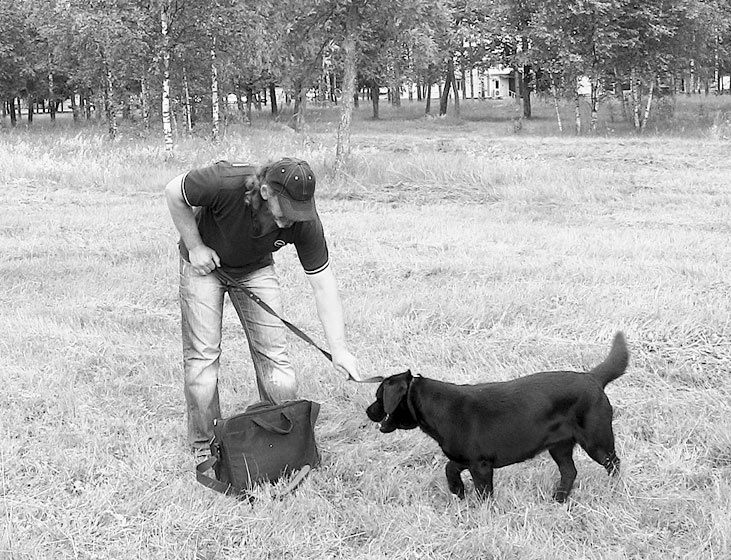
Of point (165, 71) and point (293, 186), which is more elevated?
point (165, 71)

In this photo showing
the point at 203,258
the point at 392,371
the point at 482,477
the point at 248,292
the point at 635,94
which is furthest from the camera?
the point at 635,94

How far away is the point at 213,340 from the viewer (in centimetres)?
435

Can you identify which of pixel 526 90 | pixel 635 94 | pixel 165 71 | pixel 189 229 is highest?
pixel 526 90

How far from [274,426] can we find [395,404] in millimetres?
702

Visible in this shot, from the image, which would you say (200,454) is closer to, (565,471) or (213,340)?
(213,340)

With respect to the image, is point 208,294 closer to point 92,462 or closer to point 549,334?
point 92,462

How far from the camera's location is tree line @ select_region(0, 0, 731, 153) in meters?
15.8

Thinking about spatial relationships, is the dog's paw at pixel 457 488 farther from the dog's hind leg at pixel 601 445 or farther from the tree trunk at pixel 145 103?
the tree trunk at pixel 145 103

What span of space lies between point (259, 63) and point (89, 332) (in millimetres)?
17702

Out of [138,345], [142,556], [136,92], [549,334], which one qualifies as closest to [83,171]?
[138,345]

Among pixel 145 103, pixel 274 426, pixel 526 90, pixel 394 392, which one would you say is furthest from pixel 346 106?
pixel 526 90

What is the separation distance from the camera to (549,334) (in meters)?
5.99

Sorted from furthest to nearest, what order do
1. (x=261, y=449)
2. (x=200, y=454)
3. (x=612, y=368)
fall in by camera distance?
1. (x=200, y=454)
2. (x=261, y=449)
3. (x=612, y=368)

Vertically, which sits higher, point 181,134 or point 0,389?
point 181,134
